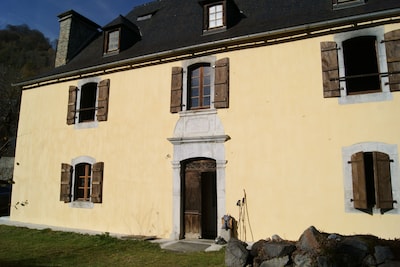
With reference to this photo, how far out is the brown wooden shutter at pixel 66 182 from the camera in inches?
410

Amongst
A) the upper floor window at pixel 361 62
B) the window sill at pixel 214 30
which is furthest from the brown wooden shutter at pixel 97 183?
the upper floor window at pixel 361 62

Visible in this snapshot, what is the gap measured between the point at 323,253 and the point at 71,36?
11958mm

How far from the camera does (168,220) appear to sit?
28.8ft

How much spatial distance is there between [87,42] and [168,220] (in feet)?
27.8

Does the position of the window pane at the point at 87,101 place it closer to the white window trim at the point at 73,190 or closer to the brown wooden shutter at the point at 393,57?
the white window trim at the point at 73,190

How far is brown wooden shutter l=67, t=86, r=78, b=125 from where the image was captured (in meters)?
10.9

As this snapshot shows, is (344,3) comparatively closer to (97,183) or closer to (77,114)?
(97,183)

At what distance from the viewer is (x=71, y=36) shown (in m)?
12.8

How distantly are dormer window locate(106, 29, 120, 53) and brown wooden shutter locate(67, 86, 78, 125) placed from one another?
71.2 inches

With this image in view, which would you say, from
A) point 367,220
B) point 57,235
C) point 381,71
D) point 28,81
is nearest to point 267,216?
point 367,220

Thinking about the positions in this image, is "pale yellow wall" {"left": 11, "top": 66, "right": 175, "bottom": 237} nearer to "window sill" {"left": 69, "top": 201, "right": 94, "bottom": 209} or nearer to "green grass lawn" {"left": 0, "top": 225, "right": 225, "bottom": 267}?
"window sill" {"left": 69, "top": 201, "right": 94, "bottom": 209}

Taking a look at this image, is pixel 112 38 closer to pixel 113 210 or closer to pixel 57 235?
pixel 113 210

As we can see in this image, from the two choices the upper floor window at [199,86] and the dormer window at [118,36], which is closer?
the upper floor window at [199,86]

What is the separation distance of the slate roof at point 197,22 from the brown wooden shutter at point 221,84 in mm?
608
